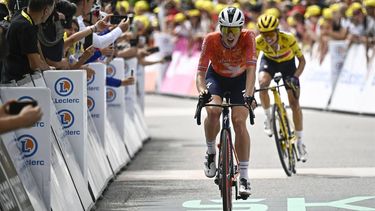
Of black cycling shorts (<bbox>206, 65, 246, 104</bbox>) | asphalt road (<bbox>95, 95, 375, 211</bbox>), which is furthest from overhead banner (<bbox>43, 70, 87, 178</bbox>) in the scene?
black cycling shorts (<bbox>206, 65, 246, 104</bbox>)

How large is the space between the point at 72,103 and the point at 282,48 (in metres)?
5.09

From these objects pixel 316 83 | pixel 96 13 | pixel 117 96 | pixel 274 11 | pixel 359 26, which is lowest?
pixel 316 83

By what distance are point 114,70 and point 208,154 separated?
4.54m

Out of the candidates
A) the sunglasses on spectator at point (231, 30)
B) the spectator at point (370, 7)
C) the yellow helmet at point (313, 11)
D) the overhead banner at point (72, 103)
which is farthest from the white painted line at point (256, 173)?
the yellow helmet at point (313, 11)

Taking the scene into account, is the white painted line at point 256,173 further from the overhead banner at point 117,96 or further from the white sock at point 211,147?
the white sock at point 211,147

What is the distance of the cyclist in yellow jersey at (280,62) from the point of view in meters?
15.4

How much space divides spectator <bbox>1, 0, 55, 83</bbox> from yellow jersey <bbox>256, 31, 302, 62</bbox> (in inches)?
213

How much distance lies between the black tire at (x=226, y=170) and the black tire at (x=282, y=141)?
394 cm

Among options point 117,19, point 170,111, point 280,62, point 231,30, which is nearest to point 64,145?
point 231,30

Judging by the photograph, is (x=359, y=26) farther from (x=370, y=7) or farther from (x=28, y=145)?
(x=28, y=145)

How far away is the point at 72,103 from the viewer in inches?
458

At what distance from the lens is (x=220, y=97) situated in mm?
12133

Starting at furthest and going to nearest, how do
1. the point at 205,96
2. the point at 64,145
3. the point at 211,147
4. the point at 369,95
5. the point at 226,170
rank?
the point at 369,95 → the point at 211,147 → the point at 64,145 → the point at 205,96 → the point at 226,170

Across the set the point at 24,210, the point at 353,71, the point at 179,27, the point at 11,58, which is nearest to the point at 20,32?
the point at 11,58
